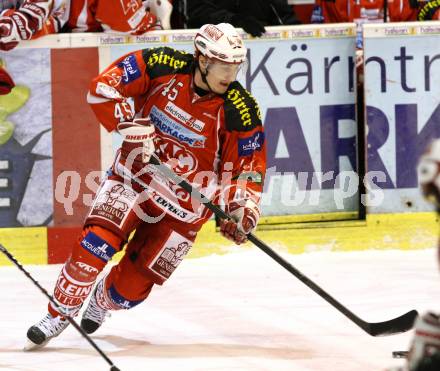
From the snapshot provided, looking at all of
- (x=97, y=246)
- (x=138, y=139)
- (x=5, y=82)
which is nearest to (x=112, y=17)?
(x=5, y=82)

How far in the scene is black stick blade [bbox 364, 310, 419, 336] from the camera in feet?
15.6

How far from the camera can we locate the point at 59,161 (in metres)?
6.48

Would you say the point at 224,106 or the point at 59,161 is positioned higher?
the point at 224,106

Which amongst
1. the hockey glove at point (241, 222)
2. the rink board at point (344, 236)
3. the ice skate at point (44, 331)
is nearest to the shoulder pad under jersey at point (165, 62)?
the hockey glove at point (241, 222)

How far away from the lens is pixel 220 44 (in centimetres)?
471

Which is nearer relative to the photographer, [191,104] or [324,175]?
[191,104]

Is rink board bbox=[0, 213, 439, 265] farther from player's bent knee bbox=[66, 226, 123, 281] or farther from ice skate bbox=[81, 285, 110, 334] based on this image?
player's bent knee bbox=[66, 226, 123, 281]

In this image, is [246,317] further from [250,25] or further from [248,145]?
[250,25]

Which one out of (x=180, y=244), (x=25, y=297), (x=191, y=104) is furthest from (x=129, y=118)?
(x=25, y=297)

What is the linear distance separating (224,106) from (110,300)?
3.23ft

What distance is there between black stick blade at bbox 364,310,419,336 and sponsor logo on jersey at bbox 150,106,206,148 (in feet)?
3.42

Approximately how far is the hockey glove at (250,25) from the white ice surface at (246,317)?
1246 mm

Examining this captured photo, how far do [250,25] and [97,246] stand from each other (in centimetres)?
223

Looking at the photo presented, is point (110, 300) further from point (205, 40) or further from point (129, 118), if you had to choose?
point (205, 40)
